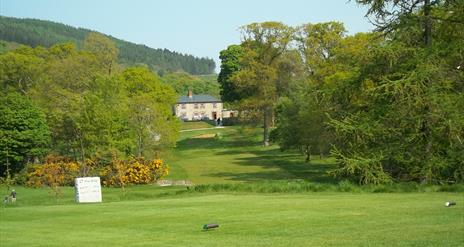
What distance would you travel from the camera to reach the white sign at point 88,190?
27648mm

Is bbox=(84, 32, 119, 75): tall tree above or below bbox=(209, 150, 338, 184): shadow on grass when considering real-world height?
above

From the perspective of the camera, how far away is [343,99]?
33.2 meters

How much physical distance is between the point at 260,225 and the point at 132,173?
35168 mm

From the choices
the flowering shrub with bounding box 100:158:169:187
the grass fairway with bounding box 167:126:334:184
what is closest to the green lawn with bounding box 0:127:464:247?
the flowering shrub with bounding box 100:158:169:187

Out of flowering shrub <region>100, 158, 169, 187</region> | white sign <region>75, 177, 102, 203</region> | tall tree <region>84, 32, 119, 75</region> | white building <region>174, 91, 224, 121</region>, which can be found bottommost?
flowering shrub <region>100, 158, 169, 187</region>

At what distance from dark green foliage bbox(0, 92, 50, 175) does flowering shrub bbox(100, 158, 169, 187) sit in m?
7.81

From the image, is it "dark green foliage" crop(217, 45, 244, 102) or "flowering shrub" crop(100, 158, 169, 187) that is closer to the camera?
"flowering shrub" crop(100, 158, 169, 187)

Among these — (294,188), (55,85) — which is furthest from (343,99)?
(55,85)

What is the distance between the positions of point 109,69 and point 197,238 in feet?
A: 192

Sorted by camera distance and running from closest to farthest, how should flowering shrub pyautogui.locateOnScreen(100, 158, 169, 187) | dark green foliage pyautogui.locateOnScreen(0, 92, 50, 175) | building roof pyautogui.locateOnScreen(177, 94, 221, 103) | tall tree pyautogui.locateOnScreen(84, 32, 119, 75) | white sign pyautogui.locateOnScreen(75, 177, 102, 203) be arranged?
white sign pyautogui.locateOnScreen(75, 177, 102, 203)
flowering shrub pyautogui.locateOnScreen(100, 158, 169, 187)
dark green foliage pyautogui.locateOnScreen(0, 92, 50, 175)
tall tree pyautogui.locateOnScreen(84, 32, 119, 75)
building roof pyautogui.locateOnScreen(177, 94, 221, 103)

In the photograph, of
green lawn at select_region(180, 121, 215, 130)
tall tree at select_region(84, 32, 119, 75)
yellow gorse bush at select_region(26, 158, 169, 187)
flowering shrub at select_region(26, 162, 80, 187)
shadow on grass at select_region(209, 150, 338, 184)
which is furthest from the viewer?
green lawn at select_region(180, 121, 215, 130)

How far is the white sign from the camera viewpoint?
27648 mm

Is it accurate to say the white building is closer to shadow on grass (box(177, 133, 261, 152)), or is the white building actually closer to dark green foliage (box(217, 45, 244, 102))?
dark green foliage (box(217, 45, 244, 102))

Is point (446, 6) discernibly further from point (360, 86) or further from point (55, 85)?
point (55, 85)
